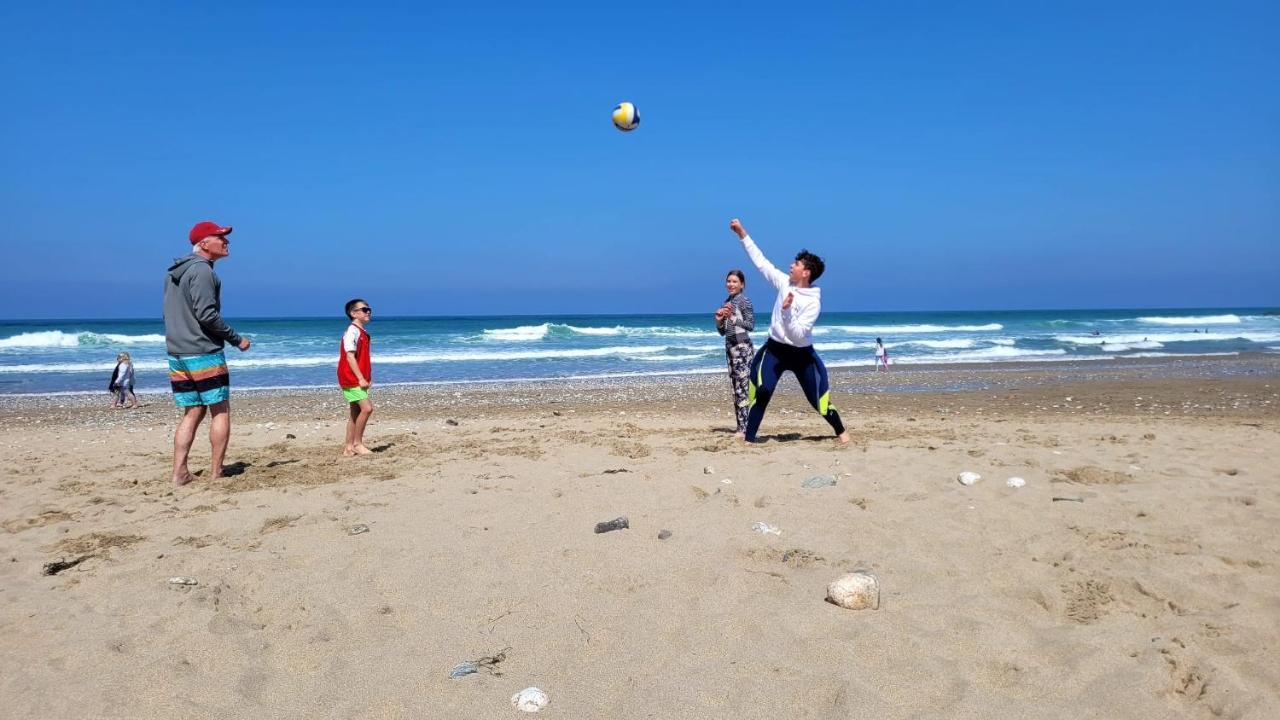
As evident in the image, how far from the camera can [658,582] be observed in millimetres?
3654

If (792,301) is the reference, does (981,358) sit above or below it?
below

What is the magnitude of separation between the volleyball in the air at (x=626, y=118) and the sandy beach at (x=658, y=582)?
432 cm

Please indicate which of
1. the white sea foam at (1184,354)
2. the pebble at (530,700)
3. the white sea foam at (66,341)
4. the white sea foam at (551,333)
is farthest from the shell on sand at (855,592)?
the white sea foam at (66,341)

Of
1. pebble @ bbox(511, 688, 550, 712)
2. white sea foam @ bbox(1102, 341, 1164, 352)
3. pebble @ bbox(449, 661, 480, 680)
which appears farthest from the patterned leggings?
white sea foam @ bbox(1102, 341, 1164, 352)

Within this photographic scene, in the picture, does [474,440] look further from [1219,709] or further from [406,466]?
[1219,709]

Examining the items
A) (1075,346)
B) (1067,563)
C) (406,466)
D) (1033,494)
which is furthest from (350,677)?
(1075,346)

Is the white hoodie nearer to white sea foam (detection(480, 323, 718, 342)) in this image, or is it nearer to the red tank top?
the red tank top

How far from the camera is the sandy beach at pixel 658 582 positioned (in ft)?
8.93

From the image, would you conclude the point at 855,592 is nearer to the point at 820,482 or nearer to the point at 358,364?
the point at 820,482

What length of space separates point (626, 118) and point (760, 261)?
3.54 metres

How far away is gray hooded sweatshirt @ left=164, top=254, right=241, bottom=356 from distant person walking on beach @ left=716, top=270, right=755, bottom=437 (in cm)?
443

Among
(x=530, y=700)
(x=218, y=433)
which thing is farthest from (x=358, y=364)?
(x=530, y=700)

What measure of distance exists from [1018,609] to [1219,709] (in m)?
0.84

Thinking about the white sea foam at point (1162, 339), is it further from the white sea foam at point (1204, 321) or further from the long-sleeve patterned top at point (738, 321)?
the long-sleeve patterned top at point (738, 321)
